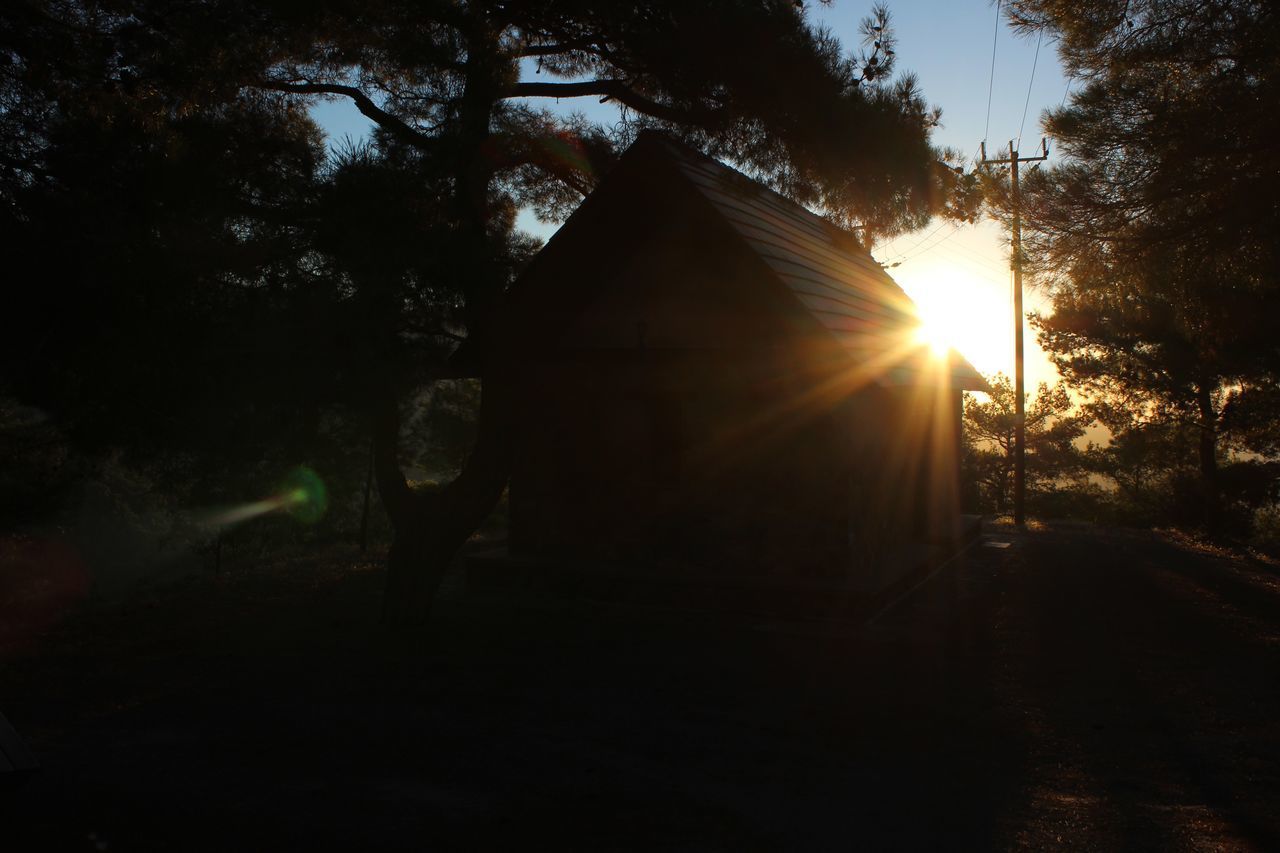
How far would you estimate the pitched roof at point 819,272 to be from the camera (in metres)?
8.38

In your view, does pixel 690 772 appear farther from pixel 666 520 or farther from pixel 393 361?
pixel 666 520

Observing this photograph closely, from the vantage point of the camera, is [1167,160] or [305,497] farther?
[305,497]

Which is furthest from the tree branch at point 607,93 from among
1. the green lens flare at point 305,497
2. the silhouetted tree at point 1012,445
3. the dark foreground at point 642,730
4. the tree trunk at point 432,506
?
the silhouetted tree at point 1012,445

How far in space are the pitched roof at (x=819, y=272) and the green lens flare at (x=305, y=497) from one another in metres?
15.9

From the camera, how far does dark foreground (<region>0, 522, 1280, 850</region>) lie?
413 cm

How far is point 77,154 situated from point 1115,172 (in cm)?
1034

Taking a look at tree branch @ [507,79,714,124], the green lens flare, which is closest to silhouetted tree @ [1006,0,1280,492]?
tree branch @ [507,79,714,124]

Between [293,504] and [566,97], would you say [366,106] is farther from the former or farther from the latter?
[293,504]

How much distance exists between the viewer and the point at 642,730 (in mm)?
5602

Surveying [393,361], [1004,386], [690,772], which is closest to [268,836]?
[690,772]

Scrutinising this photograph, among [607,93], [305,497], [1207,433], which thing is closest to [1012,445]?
[1207,433]

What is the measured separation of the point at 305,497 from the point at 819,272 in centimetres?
2467

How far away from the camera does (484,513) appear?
7.99m

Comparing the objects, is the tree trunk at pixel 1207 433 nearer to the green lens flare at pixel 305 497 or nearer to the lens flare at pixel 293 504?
the green lens flare at pixel 305 497
